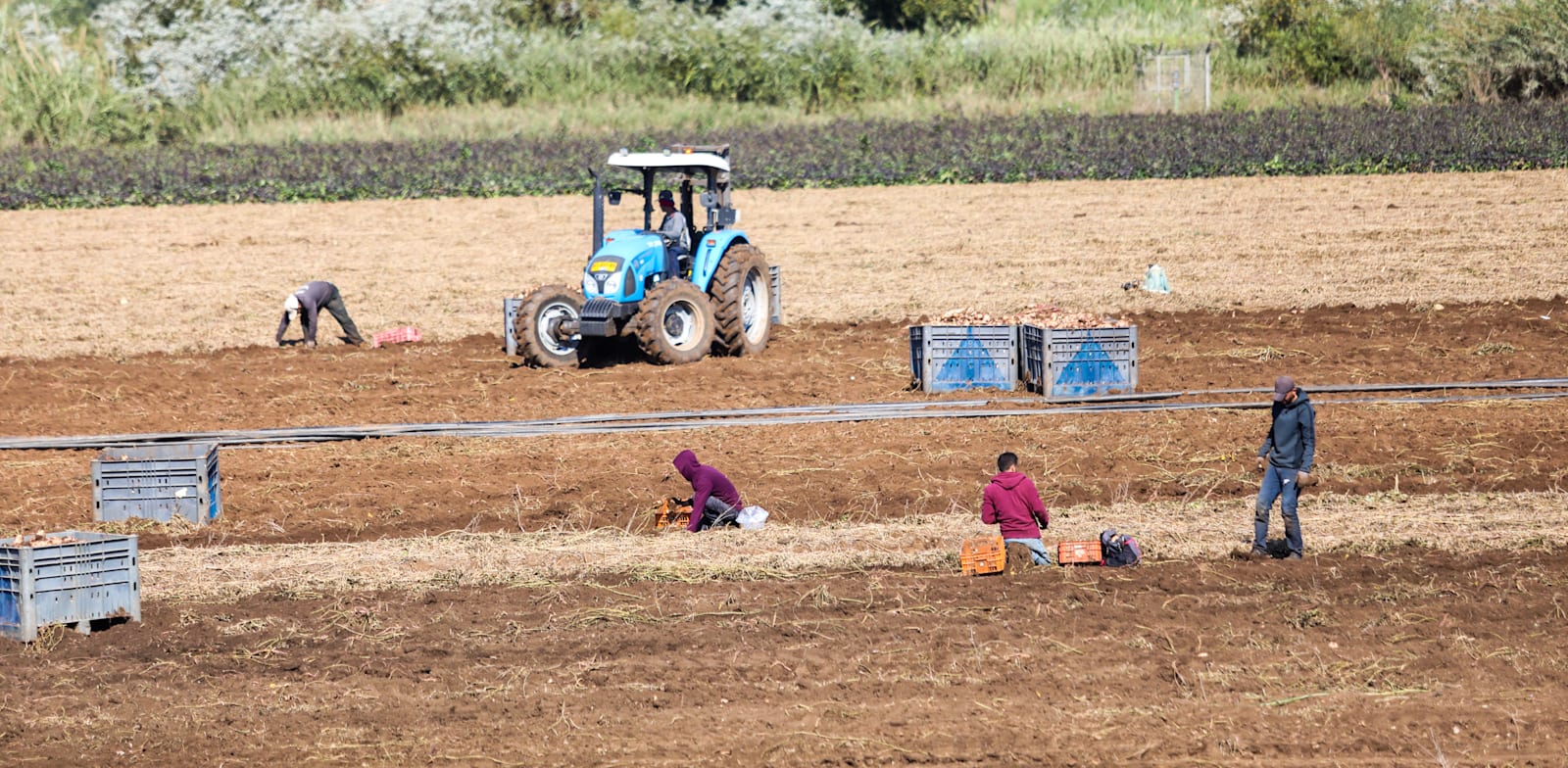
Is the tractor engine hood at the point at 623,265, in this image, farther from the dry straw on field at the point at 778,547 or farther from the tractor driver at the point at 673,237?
the dry straw on field at the point at 778,547

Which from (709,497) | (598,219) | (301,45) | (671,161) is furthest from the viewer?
(301,45)

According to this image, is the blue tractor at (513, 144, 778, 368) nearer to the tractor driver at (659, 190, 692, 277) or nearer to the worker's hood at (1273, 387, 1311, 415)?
the tractor driver at (659, 190, 692, 277)

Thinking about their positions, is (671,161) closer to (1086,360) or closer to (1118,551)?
(1086,360)

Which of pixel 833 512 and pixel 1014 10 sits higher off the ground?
pixel 1014 10

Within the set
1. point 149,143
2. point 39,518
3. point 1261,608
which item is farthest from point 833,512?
point 149,143

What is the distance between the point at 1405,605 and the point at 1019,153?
23.0 metres

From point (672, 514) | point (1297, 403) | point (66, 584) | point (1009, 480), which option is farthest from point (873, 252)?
point (66, 584)

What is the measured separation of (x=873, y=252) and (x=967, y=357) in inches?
418

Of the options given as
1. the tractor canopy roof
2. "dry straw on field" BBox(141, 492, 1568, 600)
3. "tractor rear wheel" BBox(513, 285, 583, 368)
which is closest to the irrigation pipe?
"tractor rear wheel" BBox(513, 285, 583, 368)

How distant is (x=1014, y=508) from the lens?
10586 mm

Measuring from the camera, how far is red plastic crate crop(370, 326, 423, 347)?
21.0 metres

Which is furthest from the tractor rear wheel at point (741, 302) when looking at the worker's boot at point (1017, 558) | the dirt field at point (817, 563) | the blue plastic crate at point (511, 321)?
the worker's boot at point (1017, 558)

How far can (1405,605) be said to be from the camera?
9.52m

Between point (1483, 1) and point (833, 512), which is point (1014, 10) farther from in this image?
point (833, 512)
